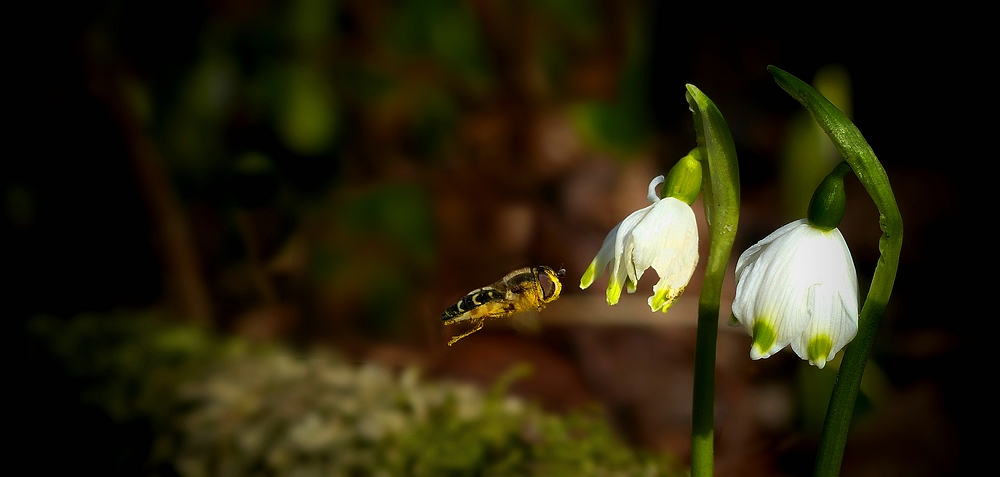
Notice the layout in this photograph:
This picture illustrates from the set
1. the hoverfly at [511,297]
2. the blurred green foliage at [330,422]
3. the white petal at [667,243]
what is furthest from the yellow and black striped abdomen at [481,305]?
the blurred green foliage at [330,422]

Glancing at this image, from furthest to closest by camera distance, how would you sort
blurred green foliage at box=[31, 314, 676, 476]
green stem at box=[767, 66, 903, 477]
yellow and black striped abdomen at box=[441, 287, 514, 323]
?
blurred green foliage at box=[31, 314, 676, 476]
yellow and black striped abdomen at box=[441, 287, 514, 323]
green stem at box=[767, 66, 903, 477]

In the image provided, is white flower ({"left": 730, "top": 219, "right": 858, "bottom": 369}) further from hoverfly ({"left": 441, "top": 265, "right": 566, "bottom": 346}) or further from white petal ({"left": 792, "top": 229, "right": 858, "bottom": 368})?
hoverfly ({"left": 441, "top": 265, "right": 566, "bottom": 346})

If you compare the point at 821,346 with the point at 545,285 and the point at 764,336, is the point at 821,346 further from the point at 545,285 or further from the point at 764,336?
the point at 545,285

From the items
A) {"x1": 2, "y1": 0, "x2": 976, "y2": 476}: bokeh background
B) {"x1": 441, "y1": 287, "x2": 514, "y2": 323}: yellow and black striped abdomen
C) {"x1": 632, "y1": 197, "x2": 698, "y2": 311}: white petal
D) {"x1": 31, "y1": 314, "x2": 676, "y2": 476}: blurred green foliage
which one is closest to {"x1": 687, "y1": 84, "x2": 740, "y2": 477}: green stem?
{"x1": 632, "y1": 197, "x2": 698, "y2": 311}: white petal

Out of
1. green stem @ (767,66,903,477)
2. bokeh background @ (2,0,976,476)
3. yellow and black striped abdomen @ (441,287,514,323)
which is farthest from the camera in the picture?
bokeh background @ (2,0,976,476)

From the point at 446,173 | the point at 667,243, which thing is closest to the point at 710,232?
the point at 667,243

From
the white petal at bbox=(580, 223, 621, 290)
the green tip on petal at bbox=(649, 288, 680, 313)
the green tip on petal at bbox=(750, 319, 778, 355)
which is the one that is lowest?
the green tip on petal at bbox=(750, 319, 778, 355)

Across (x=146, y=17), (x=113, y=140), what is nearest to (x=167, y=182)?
(x=113, y=140)
